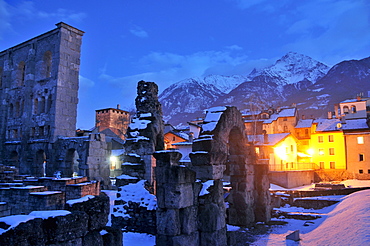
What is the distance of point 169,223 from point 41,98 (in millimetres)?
25082

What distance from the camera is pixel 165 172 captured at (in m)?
10.1

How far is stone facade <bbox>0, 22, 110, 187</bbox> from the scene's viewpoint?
26227 mm

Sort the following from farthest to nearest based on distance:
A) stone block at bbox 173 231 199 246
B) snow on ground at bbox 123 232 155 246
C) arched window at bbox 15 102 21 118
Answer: arched window at bbox 15 102 21 118, snow on ground at bbox 123 232 155 246, stone block at bbox 173 231 199 246

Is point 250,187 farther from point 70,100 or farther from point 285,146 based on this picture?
point 285,146

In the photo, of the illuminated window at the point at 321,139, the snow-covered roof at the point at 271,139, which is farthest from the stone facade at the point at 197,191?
the illuminated window at the point at 321,139

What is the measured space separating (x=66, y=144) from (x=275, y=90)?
143932 mm

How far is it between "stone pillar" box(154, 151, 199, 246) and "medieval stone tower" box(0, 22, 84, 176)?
2063 cm

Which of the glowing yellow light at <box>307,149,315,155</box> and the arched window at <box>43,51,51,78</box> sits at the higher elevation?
the arched window at <box>43,51,51,78</box>

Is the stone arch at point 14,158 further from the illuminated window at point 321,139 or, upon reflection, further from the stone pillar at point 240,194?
the illuminated window at point 321,139

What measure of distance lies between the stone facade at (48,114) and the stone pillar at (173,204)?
16137mm

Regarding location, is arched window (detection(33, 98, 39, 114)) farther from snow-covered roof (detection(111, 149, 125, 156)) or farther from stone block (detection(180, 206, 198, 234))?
stone block (detection(180, 206, 198, 234))

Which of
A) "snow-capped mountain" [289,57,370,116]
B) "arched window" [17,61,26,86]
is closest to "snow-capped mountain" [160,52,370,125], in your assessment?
"snow-capped mountain" [289,57,370,116]

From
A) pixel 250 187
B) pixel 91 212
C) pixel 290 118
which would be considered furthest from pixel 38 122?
pixel 290 118

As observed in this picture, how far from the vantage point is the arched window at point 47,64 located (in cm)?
3077
